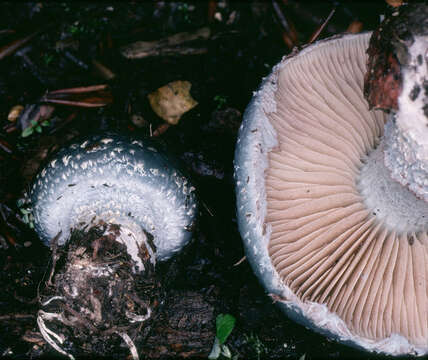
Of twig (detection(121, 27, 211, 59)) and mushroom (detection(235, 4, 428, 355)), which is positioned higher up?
twig (detection(121, 27, 211, 59))

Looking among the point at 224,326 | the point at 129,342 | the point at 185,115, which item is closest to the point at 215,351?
the point at 224,326

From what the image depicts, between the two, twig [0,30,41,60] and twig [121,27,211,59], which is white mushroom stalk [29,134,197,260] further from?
twig [0,30,41,60]

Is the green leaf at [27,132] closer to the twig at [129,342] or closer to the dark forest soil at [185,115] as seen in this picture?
the dark forest soil at [185,115]

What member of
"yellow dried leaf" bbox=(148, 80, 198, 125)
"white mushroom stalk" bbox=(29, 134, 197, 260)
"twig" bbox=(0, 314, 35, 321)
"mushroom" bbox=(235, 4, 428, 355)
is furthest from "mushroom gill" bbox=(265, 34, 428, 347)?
"twig" bbox=(0, 314, 35, 321)

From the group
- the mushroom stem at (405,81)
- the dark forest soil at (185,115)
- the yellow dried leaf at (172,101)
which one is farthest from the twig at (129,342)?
the mushroom stem at (405,81)

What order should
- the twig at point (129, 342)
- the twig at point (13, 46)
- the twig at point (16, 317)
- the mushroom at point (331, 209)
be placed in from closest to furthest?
the mushroom at point (331, 209), the twig at point (129, 342), the twig at point (16, 317), the twig at point (13, 46)

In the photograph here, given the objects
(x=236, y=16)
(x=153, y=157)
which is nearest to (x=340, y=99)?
(x=153, y=157)

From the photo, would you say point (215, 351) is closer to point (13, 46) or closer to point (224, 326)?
point (224, 326)
